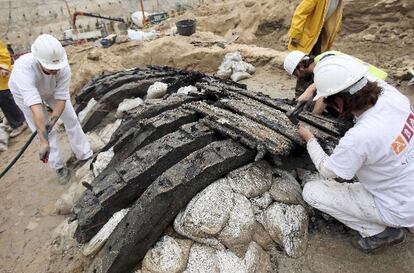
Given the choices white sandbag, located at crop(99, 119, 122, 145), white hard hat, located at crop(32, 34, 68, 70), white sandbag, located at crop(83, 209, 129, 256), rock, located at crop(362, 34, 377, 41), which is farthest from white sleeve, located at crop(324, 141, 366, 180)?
rock, located at crop(362, 34, 377, 41)

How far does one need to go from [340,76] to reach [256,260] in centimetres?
156

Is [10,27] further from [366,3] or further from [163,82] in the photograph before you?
[366,3]

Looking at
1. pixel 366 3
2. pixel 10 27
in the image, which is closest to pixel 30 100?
pixel 366 3

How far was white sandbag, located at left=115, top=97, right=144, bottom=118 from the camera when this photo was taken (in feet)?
16.8

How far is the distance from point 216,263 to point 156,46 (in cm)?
628

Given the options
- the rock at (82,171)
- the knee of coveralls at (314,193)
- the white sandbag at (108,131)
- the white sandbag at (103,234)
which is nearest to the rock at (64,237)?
the white sandbag at (103,234)

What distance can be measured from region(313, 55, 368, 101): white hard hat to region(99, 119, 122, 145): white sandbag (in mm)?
3610

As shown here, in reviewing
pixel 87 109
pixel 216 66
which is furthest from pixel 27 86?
pixel 216 66

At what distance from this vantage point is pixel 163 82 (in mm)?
5527

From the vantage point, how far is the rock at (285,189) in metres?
2.83

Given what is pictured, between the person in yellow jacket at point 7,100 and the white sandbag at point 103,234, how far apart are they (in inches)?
179

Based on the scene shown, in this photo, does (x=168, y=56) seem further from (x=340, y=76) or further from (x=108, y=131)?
(x=340, y=76)

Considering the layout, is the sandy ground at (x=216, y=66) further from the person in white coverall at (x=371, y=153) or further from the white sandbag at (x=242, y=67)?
the person in white coverall at (x=371, y=153)

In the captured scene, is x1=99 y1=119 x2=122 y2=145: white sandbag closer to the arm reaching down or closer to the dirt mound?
the dirt mound
